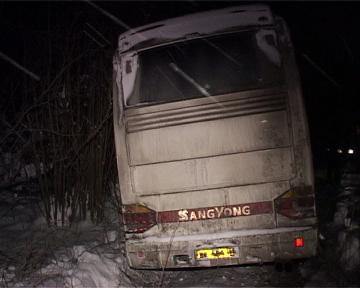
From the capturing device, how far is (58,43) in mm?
6840

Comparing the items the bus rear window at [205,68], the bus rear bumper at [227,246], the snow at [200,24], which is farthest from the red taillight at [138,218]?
the snow at [200,24]

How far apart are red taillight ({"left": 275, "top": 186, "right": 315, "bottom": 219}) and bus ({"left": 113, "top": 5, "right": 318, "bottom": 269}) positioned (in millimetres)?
10

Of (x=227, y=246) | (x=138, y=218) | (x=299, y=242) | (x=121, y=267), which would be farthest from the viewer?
(x=121, y=267)

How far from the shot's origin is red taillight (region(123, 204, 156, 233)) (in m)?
4.39

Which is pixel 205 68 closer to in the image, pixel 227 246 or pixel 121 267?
pixel 227 246

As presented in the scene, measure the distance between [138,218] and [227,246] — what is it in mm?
1049

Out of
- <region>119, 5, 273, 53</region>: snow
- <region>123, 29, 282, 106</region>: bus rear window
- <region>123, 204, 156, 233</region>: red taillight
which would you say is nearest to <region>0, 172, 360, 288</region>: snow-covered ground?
<region>123, 204, 156, 233</region>: red taillight

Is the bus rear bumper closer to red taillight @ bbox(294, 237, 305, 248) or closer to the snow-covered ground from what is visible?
red taillight @ bbox(294, 237, 305, 248)

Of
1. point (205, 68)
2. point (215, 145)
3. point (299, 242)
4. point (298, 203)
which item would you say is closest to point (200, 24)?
point (205, 68)

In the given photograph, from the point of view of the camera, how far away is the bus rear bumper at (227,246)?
4031 millimetres

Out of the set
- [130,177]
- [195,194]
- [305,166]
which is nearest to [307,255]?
[305,166]

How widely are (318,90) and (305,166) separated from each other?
15.4 metres

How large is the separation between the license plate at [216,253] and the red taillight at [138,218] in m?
0.62

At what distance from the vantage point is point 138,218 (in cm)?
441
